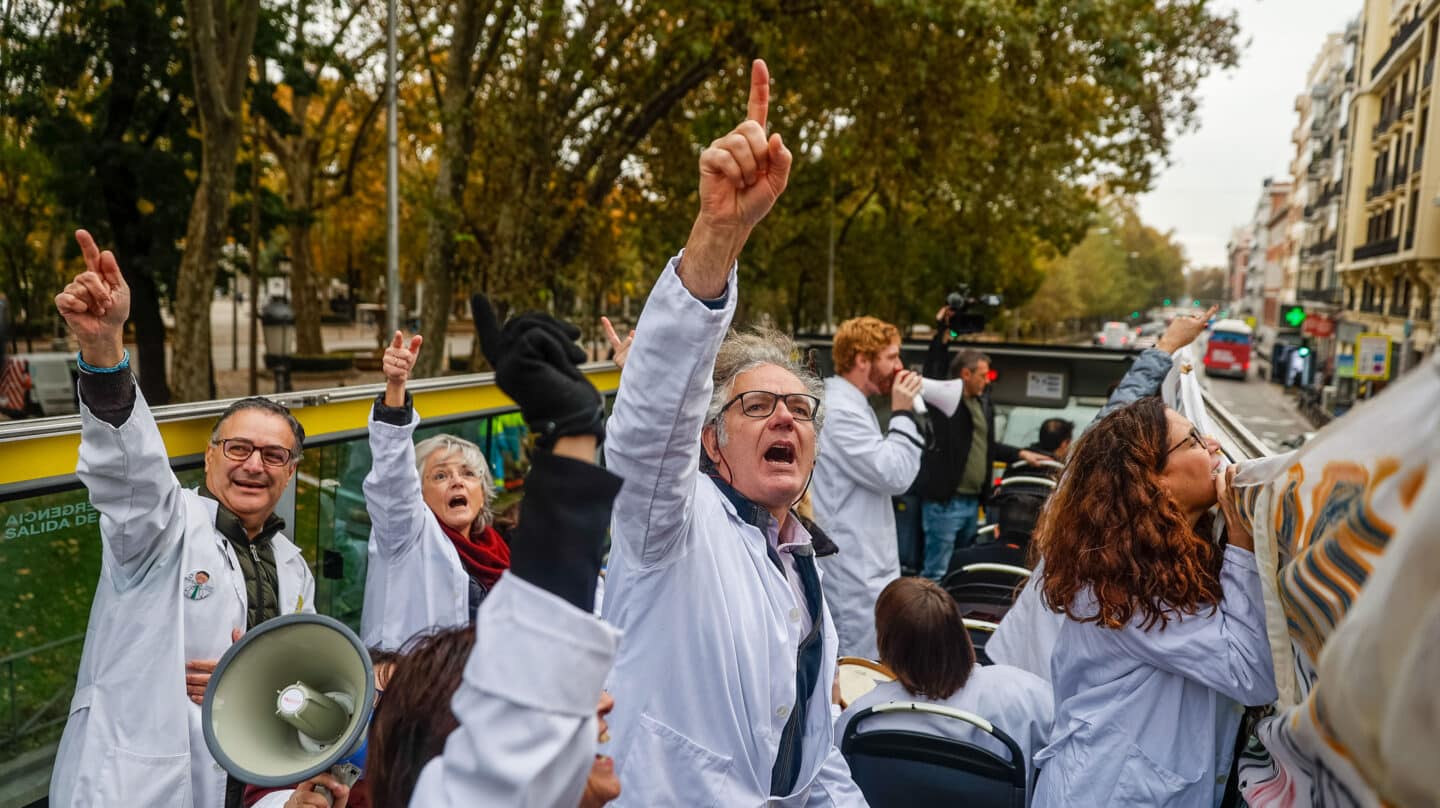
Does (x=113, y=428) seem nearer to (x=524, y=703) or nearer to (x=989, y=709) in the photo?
(x=524, y=703)

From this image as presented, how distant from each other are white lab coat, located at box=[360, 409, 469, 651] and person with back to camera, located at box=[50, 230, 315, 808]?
58cm

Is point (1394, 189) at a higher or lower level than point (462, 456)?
higher

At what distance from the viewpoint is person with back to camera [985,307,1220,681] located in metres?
3.09

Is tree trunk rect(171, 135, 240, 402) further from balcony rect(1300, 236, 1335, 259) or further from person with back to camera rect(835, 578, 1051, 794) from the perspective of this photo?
balcony rect(1300, 236, 1335, 259)

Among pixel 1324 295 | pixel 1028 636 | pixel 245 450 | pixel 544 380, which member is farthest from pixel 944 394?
pixel 1324 295

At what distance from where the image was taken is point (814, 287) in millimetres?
30672

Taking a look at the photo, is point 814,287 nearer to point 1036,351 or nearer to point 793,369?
point 1036,351

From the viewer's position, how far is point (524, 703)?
104 centimetres

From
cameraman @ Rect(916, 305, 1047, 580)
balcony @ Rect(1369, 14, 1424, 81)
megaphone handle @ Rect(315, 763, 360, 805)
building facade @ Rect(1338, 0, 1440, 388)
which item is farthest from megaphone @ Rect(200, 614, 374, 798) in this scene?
balcony @ Rect(1369, 14, 1424, 81)

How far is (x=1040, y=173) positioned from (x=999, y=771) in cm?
1828

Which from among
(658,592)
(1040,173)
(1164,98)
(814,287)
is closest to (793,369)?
(658,592)

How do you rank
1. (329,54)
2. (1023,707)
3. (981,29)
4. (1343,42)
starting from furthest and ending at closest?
1. (1343,42)
2. (329,54)
3. (981,29)
4. (1023,707)

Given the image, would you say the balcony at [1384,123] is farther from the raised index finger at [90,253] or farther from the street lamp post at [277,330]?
the raised index finger at [90,253]

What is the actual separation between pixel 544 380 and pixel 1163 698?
189cm
